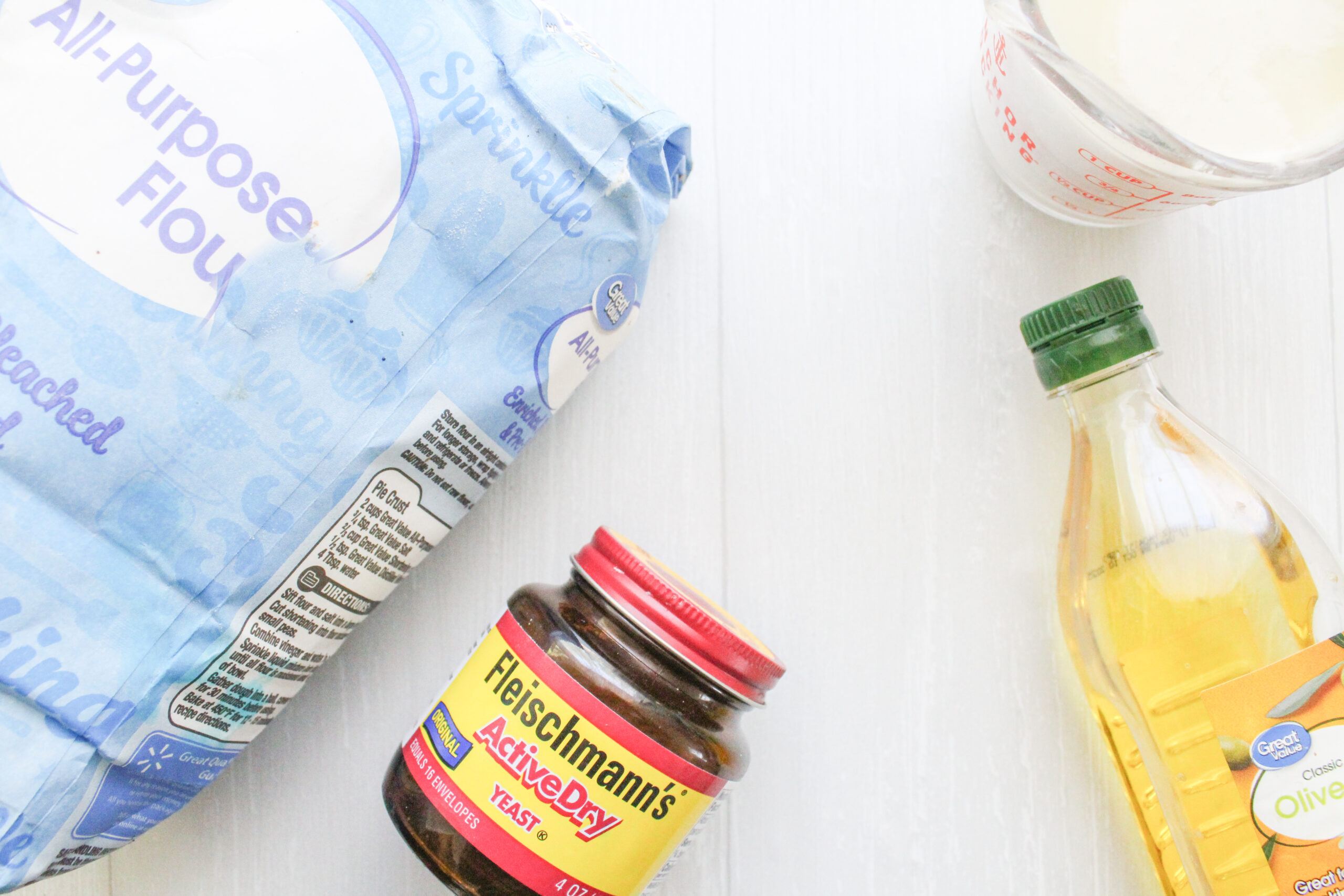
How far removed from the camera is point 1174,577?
515 mm

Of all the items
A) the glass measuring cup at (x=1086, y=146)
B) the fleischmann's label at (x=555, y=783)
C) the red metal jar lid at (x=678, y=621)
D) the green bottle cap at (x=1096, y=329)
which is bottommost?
the fleischmann's label at (x=555, y=783)

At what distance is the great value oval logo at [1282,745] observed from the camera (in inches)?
19.1

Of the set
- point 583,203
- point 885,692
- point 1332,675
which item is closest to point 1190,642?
point 1332,675

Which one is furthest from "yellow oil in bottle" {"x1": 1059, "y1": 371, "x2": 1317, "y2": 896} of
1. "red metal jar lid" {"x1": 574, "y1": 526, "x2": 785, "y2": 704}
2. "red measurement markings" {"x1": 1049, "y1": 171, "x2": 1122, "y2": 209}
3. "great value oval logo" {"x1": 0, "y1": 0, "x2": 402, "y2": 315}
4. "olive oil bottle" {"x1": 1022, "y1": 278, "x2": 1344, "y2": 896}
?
"great value oval logo" {"x1": 0, "y1": 0, "x2": 402, "y2": 315}

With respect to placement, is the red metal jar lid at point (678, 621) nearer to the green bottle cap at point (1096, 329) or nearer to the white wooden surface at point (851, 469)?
the white wooden surface at point (851, 469)

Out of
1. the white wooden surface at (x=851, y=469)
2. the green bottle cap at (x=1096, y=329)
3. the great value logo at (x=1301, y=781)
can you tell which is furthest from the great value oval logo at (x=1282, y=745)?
the green bottle cap at (x=1096, y=329)

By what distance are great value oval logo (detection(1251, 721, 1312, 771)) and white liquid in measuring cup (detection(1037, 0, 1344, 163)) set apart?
311 mm

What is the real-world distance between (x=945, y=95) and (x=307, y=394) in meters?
0.46

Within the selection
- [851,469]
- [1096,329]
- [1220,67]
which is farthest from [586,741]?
[1220,67]

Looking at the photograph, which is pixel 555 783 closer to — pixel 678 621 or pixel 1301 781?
pixel 678 621

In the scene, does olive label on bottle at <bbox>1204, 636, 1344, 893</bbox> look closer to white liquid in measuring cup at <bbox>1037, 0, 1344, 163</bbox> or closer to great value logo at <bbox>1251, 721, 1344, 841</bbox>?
great value logo at <bbox>1251, 721, 1344, 841</bbox>

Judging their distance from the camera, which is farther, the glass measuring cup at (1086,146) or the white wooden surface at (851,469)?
the white wooden surface at (851,469)

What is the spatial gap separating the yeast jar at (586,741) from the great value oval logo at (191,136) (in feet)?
0.73

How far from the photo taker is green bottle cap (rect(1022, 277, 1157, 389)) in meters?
0.50
